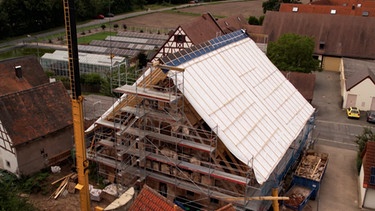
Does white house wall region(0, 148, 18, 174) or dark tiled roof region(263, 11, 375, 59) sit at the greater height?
dark tiled roof region(263, 11, 375, 59)

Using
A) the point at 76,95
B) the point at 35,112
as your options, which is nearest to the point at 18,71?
the point at 35,112

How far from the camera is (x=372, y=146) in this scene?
75.4 ft

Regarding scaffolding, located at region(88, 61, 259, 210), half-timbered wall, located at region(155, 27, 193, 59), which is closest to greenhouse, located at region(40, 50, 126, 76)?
half-timbered wall, located at region(155, 27, 193, 59)

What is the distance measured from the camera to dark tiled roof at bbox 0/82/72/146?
24.1 m

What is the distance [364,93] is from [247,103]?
1875cm

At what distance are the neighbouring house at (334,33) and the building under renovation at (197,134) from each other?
27225mm

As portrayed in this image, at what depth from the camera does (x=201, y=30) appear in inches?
1725

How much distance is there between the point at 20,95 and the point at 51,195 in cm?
723

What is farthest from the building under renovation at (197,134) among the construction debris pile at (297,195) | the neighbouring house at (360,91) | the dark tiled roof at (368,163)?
the neighbouring house at (360,91)

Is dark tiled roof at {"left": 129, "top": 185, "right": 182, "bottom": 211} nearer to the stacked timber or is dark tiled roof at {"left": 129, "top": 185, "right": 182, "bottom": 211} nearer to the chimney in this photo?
the stacked timber

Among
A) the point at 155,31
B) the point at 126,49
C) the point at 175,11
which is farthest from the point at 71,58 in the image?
the point at 175,11

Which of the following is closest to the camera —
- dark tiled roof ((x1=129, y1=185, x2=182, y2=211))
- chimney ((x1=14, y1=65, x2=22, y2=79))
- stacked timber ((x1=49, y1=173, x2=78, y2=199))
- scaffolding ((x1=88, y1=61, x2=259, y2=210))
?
dark tiled roof ((x1=129, y1=185, x2=182, y2=211))

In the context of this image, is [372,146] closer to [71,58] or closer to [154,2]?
[71,58]

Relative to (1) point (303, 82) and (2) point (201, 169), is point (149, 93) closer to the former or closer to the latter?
(2) point (201, 169)
